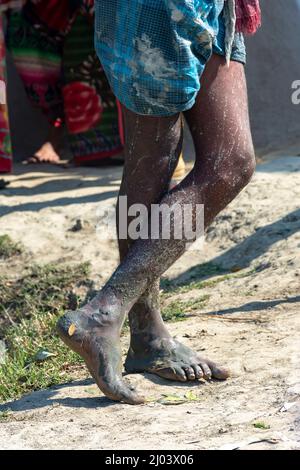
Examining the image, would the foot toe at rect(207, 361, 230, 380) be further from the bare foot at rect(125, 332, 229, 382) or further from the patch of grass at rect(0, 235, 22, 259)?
the patch of grass at rect(0, 235, 22, 259)

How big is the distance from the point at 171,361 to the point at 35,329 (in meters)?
1.38

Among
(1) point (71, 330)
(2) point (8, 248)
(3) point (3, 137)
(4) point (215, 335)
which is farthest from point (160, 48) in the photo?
(3) point (3, 137)

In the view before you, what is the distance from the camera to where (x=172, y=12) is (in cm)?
267

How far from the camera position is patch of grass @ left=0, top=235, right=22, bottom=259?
17.7 ft

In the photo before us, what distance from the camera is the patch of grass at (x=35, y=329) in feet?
11.2

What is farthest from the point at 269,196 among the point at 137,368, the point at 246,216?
the point at 137,368

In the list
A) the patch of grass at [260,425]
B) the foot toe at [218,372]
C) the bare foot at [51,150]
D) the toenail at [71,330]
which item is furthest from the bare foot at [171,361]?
the bare foot at [51,150]

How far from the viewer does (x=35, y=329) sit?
4.27 meters

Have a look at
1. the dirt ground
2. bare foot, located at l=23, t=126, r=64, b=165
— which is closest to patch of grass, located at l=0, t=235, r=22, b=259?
Result: the dirt ground

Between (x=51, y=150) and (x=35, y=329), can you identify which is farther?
(x=51, y=150)

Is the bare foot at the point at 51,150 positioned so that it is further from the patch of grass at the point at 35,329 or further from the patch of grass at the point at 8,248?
the patch of grass at the point at 35,329

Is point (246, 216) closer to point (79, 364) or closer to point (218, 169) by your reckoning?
point (79, 364)

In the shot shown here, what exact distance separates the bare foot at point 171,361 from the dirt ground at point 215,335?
0.03 meters

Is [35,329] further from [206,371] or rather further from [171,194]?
[171,194]
